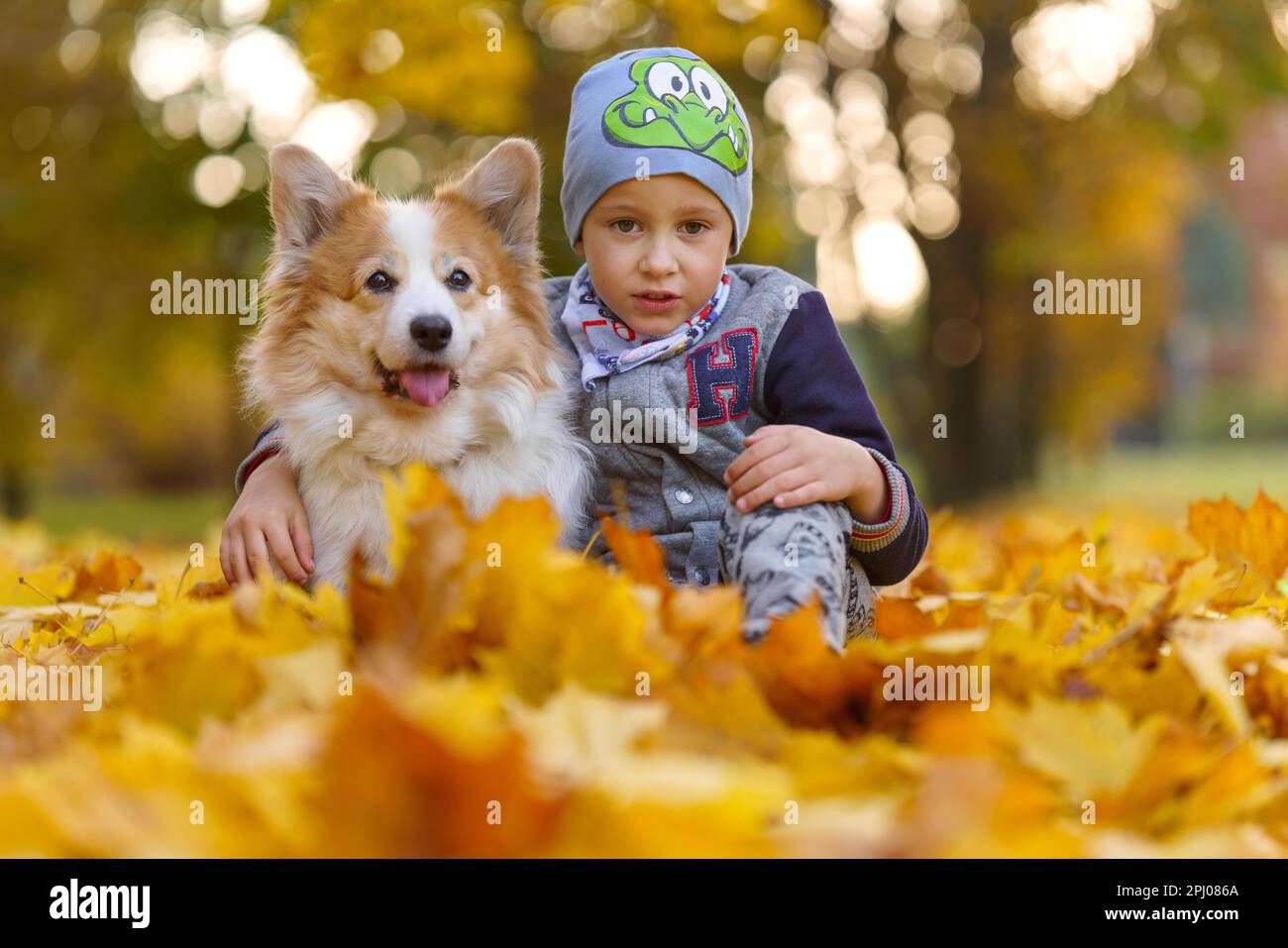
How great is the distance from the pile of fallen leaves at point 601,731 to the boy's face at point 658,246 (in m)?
0.91

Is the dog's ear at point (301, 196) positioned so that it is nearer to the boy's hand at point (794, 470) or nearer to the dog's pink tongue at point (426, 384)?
the dog's pink tongue at point (426, 384)

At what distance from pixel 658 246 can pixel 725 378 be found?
0.30 meters

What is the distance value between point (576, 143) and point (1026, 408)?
58.6 feet

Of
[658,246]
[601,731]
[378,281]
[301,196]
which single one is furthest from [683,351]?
[601,731]

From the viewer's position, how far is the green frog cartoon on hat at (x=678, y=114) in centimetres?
250

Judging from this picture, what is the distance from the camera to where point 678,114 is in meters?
2.52

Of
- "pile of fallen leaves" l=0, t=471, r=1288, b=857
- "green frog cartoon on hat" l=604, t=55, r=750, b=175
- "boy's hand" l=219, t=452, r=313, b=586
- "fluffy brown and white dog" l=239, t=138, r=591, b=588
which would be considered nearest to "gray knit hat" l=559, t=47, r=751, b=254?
"green frog cartoon on hat" l=604, t=55, r=750, b=175

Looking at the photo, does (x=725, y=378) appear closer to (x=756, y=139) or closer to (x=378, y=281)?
(x=378, y=281)

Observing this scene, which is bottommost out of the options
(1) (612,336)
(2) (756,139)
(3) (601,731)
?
(3) (601,731)

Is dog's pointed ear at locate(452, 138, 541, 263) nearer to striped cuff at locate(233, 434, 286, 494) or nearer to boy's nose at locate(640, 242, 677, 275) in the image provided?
boy's nose at locate(640, 242, 677, 275)

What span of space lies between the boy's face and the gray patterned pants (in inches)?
22.5

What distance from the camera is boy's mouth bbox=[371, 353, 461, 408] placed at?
2432 millimetres

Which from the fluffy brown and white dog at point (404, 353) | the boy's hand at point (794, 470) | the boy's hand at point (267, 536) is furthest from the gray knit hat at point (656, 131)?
the boy's hand at point (267, 536)
